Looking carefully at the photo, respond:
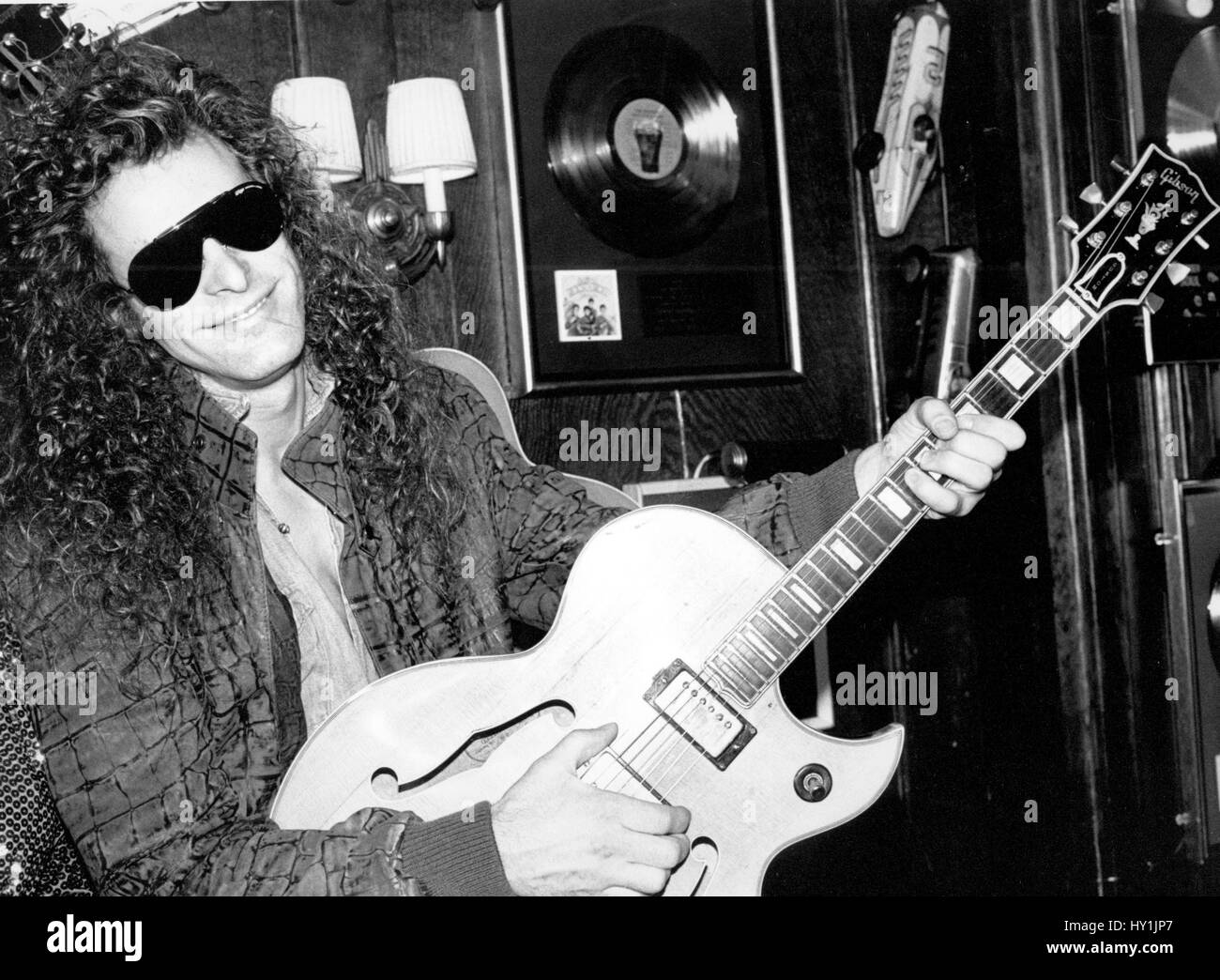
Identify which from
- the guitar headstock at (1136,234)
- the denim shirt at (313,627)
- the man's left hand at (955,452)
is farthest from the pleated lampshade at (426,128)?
the guitar headstock at (1136,234)

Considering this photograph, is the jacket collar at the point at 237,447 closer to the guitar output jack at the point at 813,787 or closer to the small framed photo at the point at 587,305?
the small framed photo at the point at 587,305

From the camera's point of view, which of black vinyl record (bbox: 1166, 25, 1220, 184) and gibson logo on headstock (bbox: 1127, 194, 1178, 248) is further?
black vinyl record (bbox: 1166, 25, 1220, 184)

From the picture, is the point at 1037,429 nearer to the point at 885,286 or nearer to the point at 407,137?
the point at 885,286

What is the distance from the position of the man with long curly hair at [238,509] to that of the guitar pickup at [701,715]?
0.30 feet

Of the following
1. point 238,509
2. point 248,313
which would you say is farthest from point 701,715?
point 248,313

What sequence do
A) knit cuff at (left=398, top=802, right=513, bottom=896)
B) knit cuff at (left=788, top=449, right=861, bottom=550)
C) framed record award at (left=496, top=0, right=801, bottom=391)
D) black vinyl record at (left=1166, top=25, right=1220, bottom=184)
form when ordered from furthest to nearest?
black vinyl record at (left=1166, top=25, right=1220, bottom=184)
framed record award at (left=496, top=0, right=801, bottom=391)
knit cuff at (left=788, top=449, right=861, bottom=550)
knit cuff at (left=398, top=802, right=513, bottom=896)

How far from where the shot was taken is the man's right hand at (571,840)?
3.84 ft

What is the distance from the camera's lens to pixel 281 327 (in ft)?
4.59

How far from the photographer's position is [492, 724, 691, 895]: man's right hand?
3.84ft

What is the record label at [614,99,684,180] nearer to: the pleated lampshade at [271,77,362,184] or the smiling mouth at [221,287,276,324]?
the pleated lampshade at [271,77,362,184]

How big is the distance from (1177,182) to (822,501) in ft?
2.25

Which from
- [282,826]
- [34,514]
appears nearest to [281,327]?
[34,514]

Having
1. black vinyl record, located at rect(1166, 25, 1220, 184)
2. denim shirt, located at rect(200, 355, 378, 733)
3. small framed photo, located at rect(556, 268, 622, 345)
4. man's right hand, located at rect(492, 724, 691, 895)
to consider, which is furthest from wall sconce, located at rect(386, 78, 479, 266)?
black vinyl record, located at rect(1166, 25, 1220, 184)

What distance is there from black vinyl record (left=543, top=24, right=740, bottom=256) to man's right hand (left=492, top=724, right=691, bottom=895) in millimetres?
929
